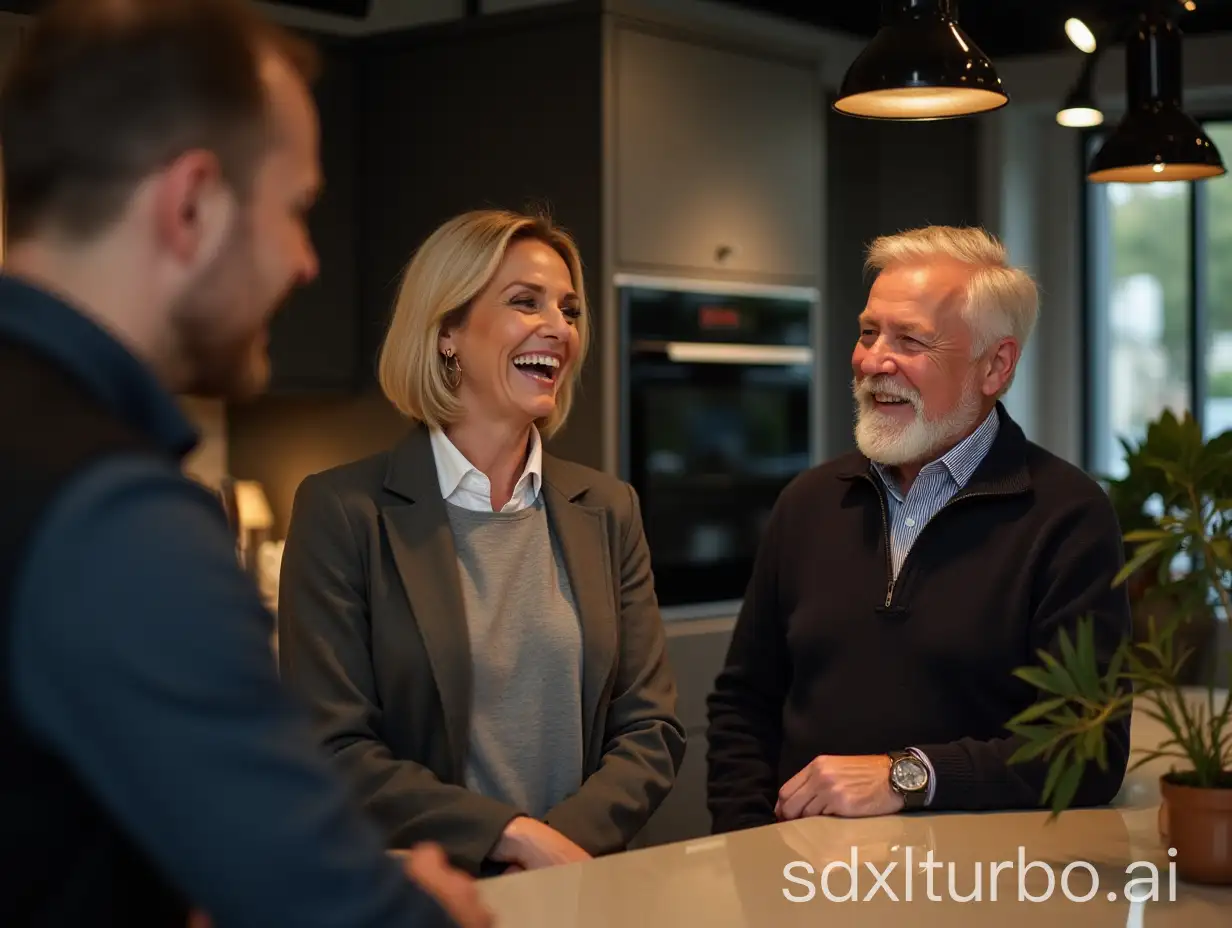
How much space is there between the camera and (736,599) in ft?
12.9

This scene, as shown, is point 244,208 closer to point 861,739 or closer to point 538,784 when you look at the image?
point 538,784

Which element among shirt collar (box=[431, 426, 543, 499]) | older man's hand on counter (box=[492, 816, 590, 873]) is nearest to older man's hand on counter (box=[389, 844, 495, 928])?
older man's hand on counter (box=[492, 816, 590, 873])

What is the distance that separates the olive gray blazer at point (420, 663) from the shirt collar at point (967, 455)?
51 centimetres

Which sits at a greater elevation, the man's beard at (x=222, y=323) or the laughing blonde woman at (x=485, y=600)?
the man's beard at (x=222, y=323)

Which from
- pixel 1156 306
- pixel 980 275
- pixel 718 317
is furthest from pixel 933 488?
pixel 1156 306

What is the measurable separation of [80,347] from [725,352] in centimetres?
312

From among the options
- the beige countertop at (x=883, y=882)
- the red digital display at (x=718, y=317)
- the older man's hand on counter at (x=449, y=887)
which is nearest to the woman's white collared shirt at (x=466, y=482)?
the beige countertop at (x=883, y=882)

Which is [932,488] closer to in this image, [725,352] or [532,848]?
[532,848]

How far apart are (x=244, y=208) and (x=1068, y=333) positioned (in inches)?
184

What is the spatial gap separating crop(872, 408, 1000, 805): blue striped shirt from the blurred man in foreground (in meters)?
1.46

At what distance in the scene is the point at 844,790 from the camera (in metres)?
1.90

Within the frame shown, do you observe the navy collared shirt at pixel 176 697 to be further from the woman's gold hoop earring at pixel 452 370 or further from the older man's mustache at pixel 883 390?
the older man's mustache at pixel 883 390

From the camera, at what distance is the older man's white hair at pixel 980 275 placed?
239 cm

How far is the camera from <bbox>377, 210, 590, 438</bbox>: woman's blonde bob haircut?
7.41 ft
